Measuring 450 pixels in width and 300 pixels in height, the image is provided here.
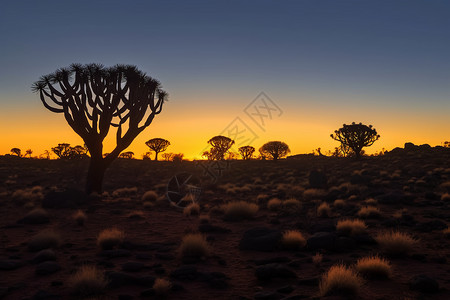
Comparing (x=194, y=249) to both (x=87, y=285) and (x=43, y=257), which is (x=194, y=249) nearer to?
(x=87, y=285)

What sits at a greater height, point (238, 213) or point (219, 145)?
point (219, 145)

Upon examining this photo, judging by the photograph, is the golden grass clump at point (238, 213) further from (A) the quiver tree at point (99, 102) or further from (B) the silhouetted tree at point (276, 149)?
(B) the silhouetted tree at point (276, 149)

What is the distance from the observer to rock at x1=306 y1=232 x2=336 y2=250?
955 cm

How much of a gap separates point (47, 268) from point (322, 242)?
7.55 m

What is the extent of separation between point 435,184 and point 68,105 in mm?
24712

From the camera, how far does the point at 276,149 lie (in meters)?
52.8

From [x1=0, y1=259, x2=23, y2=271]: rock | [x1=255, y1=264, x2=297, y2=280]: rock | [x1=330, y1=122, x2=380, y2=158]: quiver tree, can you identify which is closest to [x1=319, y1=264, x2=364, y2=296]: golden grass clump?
[x1=255, y1=264, x2=297, y2=280]: rock

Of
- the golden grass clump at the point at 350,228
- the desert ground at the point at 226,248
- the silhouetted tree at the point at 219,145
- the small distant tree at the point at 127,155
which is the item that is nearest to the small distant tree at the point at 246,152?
the silhouetted tree at the point at 219,145

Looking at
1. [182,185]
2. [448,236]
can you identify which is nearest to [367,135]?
[182,185]

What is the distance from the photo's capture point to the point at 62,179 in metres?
33.6

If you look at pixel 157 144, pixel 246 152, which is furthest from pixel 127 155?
pixel 246 152

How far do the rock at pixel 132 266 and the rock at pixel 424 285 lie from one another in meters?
6.15

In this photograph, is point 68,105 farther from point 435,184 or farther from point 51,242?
point 435,184

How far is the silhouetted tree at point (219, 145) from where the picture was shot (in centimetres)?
5509
